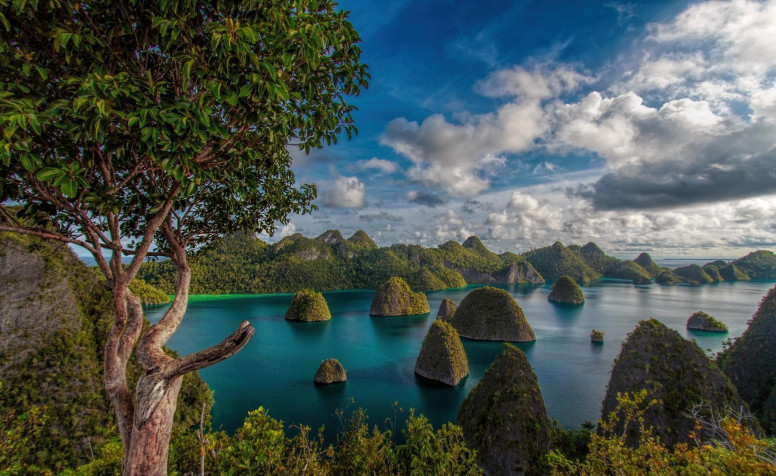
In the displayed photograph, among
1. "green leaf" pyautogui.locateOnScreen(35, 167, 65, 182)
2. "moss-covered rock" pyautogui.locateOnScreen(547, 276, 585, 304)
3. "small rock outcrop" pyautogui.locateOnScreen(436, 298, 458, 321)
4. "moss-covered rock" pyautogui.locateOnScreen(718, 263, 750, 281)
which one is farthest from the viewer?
"moss-covered rock" pyautogui.locateOnScreen(718, 263, 750, 281)

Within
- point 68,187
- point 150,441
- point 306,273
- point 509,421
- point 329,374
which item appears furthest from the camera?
point 306,273

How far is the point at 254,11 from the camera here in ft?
11.8

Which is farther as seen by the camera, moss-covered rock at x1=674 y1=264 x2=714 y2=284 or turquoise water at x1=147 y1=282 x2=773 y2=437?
moss-covered rock at x1=674 y1=264 x2=714 y2=284

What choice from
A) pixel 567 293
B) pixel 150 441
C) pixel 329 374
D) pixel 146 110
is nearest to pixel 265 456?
pixel 150 441

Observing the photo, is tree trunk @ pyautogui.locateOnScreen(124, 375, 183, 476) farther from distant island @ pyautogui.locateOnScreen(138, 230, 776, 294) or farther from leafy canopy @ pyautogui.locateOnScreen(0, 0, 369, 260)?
distant island @ pyautogui.locateOnScreen(138, 230, 776, 294)

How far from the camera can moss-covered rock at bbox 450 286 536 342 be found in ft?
200

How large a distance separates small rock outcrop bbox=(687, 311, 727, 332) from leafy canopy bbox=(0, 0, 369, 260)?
99.5 metres

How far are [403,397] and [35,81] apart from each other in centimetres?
3885

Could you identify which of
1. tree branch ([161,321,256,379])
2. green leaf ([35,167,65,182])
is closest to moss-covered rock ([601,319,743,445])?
tree branch ([161,321,256,379])

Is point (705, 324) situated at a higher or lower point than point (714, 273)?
lower

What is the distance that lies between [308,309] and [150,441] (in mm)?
82732

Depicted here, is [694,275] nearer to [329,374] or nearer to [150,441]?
[329,374]

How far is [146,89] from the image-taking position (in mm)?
3443

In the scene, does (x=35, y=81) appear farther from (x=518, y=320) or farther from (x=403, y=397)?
(x=518, y=320)
